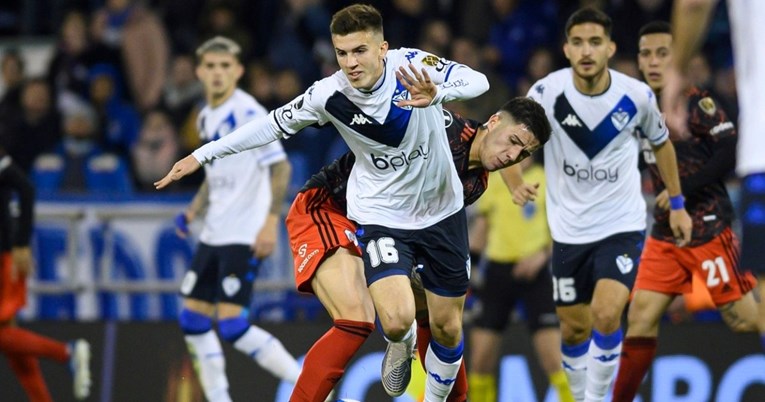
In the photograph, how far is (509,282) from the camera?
9797 mm

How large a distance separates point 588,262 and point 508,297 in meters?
2.02

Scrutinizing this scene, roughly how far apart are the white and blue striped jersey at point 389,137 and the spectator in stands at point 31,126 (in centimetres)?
818

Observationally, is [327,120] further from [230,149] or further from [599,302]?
[599,302]

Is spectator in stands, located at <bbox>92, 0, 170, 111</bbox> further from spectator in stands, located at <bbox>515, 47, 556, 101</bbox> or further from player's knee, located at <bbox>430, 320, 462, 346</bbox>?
player's knee, located at <bbox>430, 320, 462, 346</bbox>

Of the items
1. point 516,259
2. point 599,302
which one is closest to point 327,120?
point 599,302

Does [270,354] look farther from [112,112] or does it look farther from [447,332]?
[112,112]

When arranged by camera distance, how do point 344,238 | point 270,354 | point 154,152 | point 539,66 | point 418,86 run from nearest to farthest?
point 418,86 < point 344,238 < point 270,354 < point 539,66 < point 154,152

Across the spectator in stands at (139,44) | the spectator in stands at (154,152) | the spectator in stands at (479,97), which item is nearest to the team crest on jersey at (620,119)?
the spectator in stands at (479,97)

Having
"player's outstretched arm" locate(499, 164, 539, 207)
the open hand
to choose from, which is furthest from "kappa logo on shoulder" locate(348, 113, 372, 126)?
"player's outstretched arm" locate(499, 164, 539, 207)

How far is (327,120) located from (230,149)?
52cm

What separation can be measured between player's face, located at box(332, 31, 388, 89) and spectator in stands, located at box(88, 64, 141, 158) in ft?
27.1

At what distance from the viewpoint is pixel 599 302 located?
759 cm

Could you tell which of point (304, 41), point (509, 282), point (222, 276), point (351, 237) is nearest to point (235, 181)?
point (222, 276)

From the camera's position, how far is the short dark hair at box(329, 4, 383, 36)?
6.25m
